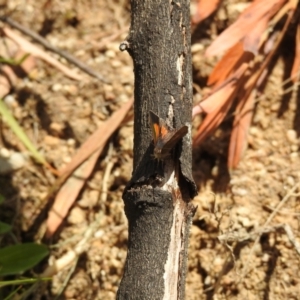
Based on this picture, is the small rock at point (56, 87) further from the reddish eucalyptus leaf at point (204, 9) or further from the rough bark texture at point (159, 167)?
the rough bark texture at point (159, 167)

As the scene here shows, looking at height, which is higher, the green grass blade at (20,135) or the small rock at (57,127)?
the small rock at (57,127)

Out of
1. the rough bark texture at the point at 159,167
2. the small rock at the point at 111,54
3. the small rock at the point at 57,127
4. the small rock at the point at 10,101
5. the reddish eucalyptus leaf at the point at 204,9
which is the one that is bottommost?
the rough bark texture at the point at 159,167

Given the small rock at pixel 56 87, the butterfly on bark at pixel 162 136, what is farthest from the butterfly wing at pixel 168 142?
the small rock at pixel 56 87

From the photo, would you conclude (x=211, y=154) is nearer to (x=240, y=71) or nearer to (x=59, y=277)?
(x=240, y=71)

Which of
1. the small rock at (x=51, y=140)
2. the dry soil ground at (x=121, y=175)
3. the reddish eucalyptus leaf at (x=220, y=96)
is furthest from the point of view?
the small rock at (x=51, y=140)

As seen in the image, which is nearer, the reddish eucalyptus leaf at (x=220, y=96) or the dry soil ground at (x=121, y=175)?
the dry soil ground at (x=121, y=175)

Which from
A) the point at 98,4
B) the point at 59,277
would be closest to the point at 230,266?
the point at 59,277

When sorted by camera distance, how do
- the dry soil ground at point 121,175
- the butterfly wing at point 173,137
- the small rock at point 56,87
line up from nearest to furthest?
1. the butterfly wing at point 173,137
2. the dry soil ground at point 121,175
3. the small rock at point 56,87

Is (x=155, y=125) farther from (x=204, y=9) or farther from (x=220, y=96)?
(x=204, y=9)
